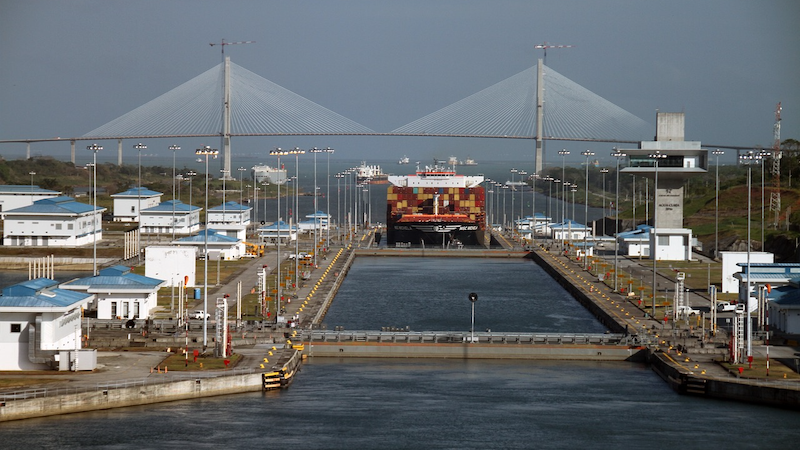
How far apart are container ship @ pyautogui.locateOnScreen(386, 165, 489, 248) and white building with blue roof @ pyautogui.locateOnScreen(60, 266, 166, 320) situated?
2037 inches

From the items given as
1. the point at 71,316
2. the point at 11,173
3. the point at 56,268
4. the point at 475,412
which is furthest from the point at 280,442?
the point at 11,173

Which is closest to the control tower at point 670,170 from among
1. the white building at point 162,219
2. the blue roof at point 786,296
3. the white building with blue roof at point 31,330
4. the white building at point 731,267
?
the white building at point 731,267

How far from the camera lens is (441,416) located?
3697 centimetres

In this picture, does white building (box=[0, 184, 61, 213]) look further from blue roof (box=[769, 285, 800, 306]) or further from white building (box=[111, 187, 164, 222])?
blue roof (box=[769, 285, 800, 306])

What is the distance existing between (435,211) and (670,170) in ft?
116

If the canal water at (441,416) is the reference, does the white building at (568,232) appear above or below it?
above

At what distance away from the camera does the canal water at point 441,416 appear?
3375cm

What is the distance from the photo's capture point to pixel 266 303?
5441 centimetres

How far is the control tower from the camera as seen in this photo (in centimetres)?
8112

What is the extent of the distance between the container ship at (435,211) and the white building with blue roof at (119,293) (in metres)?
51.7

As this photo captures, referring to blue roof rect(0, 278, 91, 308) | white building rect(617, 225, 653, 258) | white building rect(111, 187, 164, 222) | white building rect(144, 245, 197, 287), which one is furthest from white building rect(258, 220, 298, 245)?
blue roof rect(0, 278, 91, 308)

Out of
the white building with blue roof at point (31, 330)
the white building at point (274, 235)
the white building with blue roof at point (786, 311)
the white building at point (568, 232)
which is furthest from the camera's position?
the white building at point (568, 232)

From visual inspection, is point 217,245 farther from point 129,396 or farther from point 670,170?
point 129,396

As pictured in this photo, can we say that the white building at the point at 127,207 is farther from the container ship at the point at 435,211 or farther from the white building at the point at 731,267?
the white building at the point at 731,267
